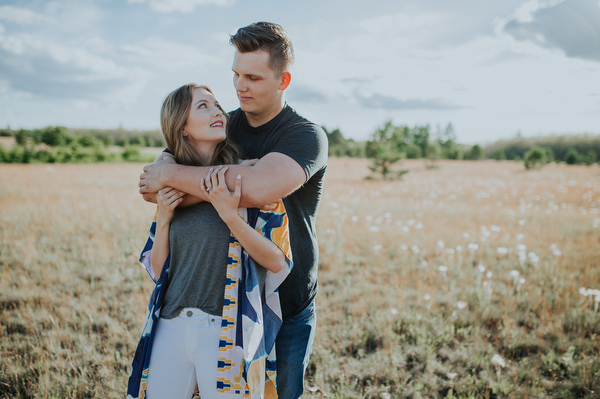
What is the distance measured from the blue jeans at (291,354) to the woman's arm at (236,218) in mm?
610

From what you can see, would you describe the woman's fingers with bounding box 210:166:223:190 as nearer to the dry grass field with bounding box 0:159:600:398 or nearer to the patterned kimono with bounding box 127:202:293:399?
the patterned kimono with bounding box 127:202:293:399

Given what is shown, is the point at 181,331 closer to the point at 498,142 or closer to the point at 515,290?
the point at 515,290

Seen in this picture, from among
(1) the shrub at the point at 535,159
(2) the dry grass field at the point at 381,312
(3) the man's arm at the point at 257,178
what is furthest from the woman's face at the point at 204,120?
(1) the shrub at the point at 535,159

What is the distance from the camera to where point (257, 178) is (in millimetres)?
1855

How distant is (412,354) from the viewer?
3877mm

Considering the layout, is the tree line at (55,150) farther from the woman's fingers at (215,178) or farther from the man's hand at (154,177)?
the woman's fingers at (215,178)

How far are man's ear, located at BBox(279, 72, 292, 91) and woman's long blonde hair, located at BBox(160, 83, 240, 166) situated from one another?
52cm

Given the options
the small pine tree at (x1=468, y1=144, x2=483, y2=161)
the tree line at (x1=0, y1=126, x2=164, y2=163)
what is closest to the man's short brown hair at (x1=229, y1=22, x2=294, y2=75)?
the tree line at (x1=0, y1=126, x2=164, y2=163)

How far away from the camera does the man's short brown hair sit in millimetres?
2111

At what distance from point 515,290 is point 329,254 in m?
3.29

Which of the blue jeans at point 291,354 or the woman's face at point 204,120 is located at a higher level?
the woman's face at point 204,120

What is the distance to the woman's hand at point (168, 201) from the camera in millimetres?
1946

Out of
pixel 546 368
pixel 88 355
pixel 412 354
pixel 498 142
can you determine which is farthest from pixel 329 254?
pixel 498 142

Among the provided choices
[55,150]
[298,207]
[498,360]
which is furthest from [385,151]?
[55,150]
